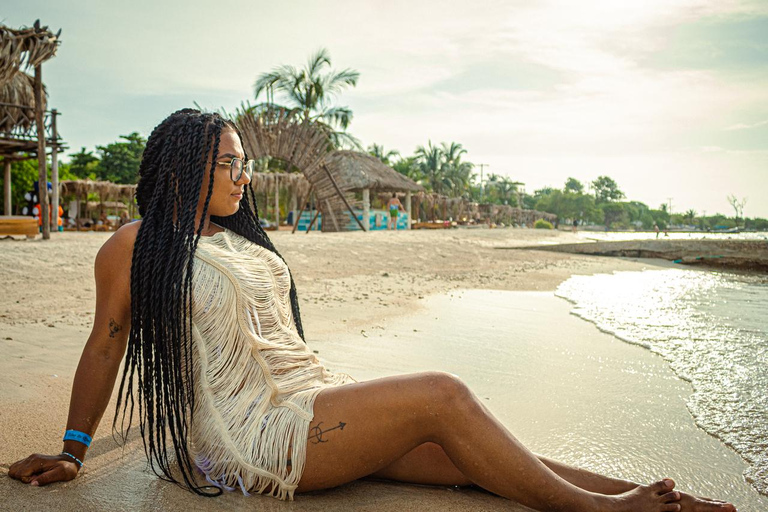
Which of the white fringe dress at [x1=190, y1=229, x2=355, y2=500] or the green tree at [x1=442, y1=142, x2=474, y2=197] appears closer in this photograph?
the white fringe dress at [x1=190, y1=229, x2=355, y2=500]

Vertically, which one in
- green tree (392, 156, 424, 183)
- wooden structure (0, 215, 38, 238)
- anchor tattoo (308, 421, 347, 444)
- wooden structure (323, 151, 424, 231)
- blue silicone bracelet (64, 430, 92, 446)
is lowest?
blue silicone bracelet (64, 430, 92, 446)

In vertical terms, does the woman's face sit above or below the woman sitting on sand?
above

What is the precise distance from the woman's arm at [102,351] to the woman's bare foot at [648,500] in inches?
60.0

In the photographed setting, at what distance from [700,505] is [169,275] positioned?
172 cm

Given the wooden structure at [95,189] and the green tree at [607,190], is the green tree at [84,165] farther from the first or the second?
the green tree at [607,190]

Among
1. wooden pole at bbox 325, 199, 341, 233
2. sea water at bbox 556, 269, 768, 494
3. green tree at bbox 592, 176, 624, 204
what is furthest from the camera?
green tree at bbox 592, 176, 624, 204

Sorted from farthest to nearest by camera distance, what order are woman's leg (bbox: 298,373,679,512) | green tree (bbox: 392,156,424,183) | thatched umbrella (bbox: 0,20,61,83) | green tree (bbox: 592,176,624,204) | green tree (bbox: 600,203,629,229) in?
green tree (bbox: 592,176,624,204) < green tree (bbox: 600,203,629,229) < green tree (bbox: 392,156,424,183) < thatched umbrella (bbox: 0,20,61,83) < woman's leg (bbox: 298,373,679,512)

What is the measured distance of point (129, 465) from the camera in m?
1.94

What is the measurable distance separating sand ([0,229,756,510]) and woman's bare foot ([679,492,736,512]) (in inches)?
17.1

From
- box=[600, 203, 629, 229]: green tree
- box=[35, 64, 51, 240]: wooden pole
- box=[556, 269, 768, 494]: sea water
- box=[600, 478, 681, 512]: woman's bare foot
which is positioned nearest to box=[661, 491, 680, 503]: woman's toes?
box=[600, 478, 681, 512]: woman's bare foot

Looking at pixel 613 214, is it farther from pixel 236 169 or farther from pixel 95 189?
pixel 236 169

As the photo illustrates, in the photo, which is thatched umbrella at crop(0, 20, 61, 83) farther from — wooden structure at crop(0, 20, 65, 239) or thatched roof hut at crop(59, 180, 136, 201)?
thatched roof hut at crop(59, 180, 136, 201)

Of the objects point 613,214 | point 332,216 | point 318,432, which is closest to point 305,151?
point 332,216

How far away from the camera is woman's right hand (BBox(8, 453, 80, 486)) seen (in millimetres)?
1661
